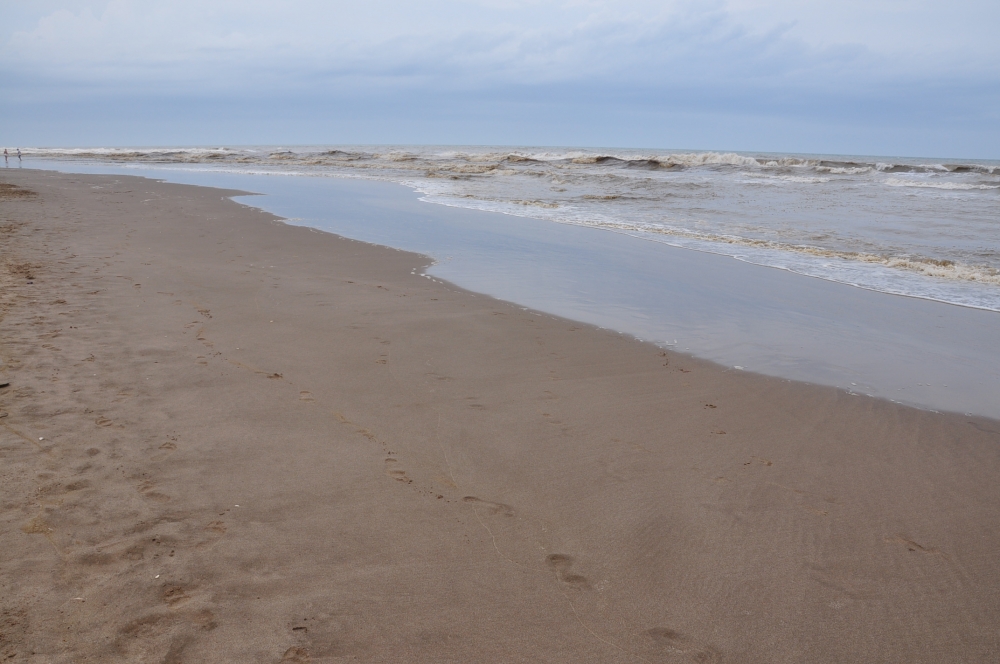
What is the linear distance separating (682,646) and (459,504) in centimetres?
118

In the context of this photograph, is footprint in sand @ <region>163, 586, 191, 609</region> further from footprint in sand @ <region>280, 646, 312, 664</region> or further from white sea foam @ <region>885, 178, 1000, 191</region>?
white sea foam @ <region>885, 178, 1000, 191</region>

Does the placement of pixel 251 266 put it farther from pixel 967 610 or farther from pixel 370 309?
pixel 967 610

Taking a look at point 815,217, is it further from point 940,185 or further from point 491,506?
point 940,185

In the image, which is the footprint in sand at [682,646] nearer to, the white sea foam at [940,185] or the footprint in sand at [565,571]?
the footprint in sand at [565,571]

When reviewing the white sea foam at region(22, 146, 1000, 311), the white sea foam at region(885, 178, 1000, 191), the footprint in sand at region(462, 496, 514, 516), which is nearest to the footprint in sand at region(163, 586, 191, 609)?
the footprint in sand at region(462, 496, 514, 516)

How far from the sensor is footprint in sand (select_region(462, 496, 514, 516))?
2.96 metres

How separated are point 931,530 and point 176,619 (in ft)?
10.5

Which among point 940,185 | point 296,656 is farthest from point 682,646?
point 940,185

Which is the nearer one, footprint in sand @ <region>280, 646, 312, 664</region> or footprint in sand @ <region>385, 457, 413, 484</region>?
footprint in sand @ <region>280, 646, 312, 664</region>

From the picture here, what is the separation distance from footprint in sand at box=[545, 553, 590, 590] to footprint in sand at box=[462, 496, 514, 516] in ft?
1.18

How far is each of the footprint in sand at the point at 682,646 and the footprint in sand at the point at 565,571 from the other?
0.32 metres

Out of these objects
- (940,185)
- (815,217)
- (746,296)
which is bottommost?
(746,296)

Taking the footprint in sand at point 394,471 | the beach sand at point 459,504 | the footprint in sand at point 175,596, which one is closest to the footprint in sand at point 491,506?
the beach sand at point 459,504

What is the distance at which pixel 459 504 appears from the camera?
3004 millimetres
